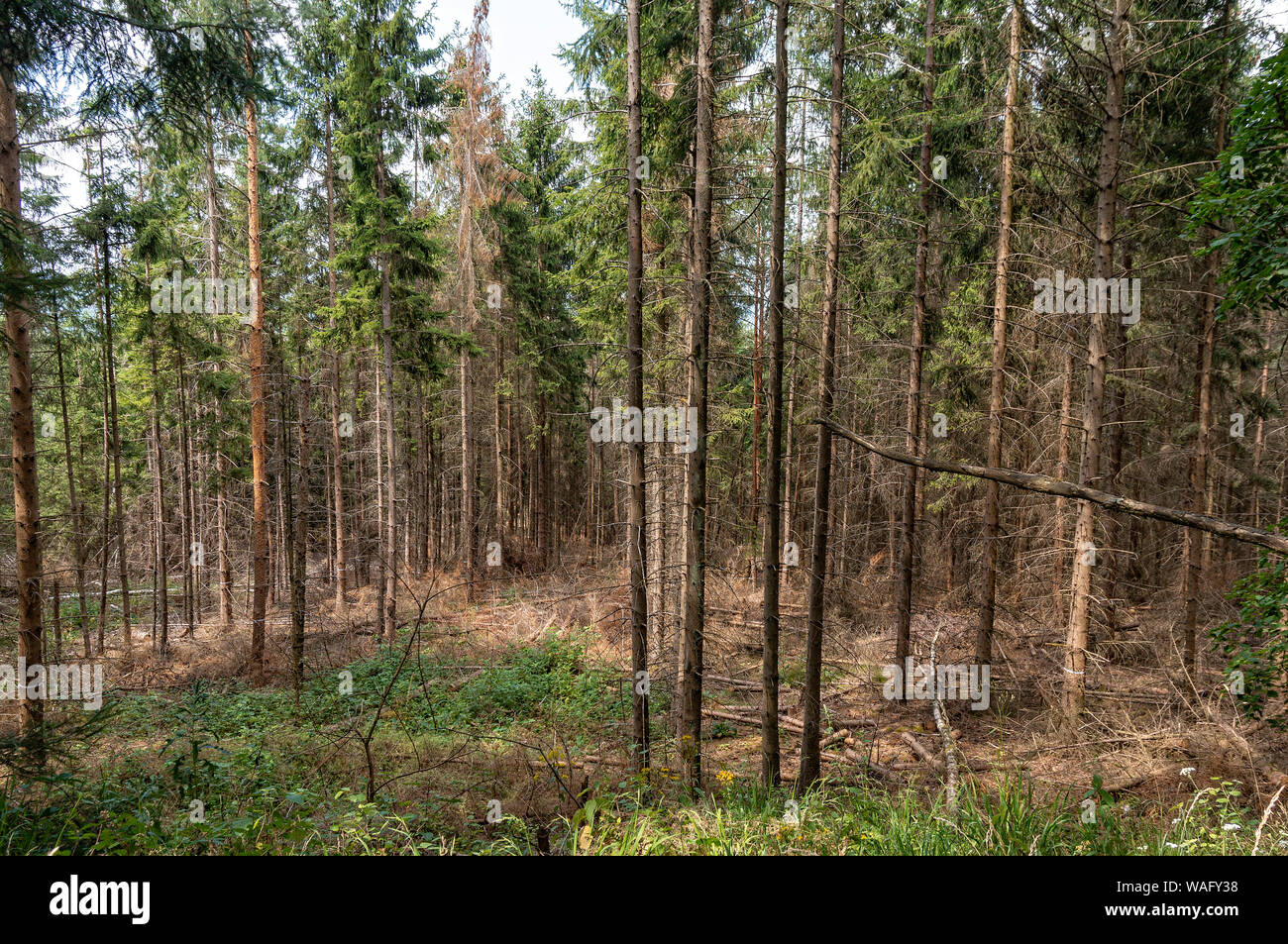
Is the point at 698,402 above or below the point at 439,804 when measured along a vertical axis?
above

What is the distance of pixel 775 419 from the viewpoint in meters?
6.74

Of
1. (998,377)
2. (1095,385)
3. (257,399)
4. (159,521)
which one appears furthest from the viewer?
(159,521)

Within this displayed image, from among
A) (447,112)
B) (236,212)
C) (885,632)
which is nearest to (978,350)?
(885,632)

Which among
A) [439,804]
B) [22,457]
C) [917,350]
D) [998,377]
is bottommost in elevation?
[439,804]

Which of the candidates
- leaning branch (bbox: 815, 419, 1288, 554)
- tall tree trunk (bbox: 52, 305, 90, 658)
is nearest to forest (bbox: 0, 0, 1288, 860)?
leaning branch (bbox: 815, 419, 1288, 554)

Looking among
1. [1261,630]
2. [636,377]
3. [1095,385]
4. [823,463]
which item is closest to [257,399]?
[636,377]

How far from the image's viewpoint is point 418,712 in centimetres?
1014

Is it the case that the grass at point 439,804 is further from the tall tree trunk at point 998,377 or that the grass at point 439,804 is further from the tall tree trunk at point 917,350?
the tall tree trunk at point 917,350

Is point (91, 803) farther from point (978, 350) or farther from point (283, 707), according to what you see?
point (978, 350)

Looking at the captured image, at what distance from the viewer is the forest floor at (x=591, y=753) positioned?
12.5ft

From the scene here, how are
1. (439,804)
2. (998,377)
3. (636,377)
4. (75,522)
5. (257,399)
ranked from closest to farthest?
(439,804) < (636,377) < (998,377) < (257,399) < (75,522)

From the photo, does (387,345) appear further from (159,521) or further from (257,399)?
(159,521)

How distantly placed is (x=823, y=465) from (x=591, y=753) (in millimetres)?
5870
